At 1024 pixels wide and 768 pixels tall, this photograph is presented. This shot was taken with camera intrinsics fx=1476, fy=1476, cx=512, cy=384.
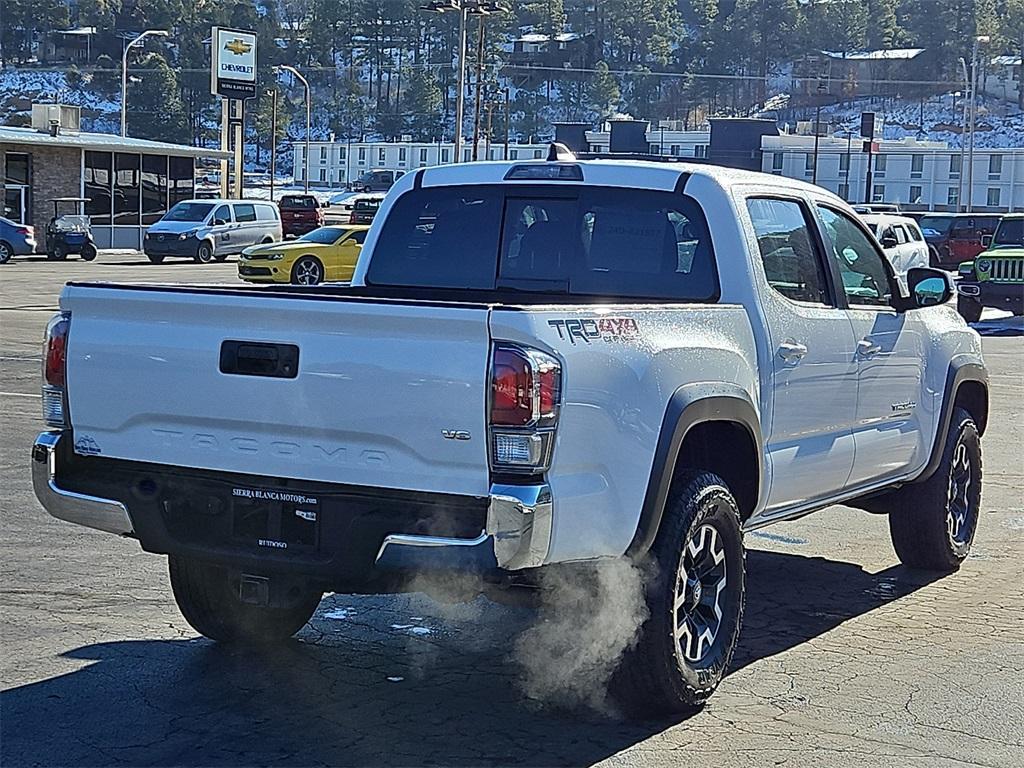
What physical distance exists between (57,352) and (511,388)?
1.75 meters

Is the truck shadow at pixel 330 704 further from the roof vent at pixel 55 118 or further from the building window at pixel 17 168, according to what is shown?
the roof vent at pixel 55 118

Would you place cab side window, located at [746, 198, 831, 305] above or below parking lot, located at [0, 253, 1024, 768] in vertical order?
above

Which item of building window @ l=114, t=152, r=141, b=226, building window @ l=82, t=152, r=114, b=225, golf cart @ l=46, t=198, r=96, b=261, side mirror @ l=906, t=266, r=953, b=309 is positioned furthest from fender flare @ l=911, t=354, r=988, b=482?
building window @ l=114, t=152, r=141, b=226

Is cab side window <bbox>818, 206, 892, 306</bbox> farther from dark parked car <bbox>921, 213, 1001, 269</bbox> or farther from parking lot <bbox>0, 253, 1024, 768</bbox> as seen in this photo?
dark parked car <bbox>921, 213, 1001, 269</bbox>

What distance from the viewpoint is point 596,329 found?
4723 mm

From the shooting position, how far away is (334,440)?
466cm

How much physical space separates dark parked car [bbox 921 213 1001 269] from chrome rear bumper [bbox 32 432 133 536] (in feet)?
134

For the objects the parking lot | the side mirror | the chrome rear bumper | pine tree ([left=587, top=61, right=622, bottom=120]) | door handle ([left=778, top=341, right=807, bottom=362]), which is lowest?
the parking lot

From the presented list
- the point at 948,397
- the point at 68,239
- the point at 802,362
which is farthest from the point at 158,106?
the point at 802,362

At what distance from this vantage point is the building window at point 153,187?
2040 inches

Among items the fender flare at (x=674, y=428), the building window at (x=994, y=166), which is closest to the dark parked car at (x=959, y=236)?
the fender flare at (x=674, y=428)

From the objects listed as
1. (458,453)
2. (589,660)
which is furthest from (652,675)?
(458,453)

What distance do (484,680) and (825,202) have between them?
9.24 ft

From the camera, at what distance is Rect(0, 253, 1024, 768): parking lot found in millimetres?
4887
